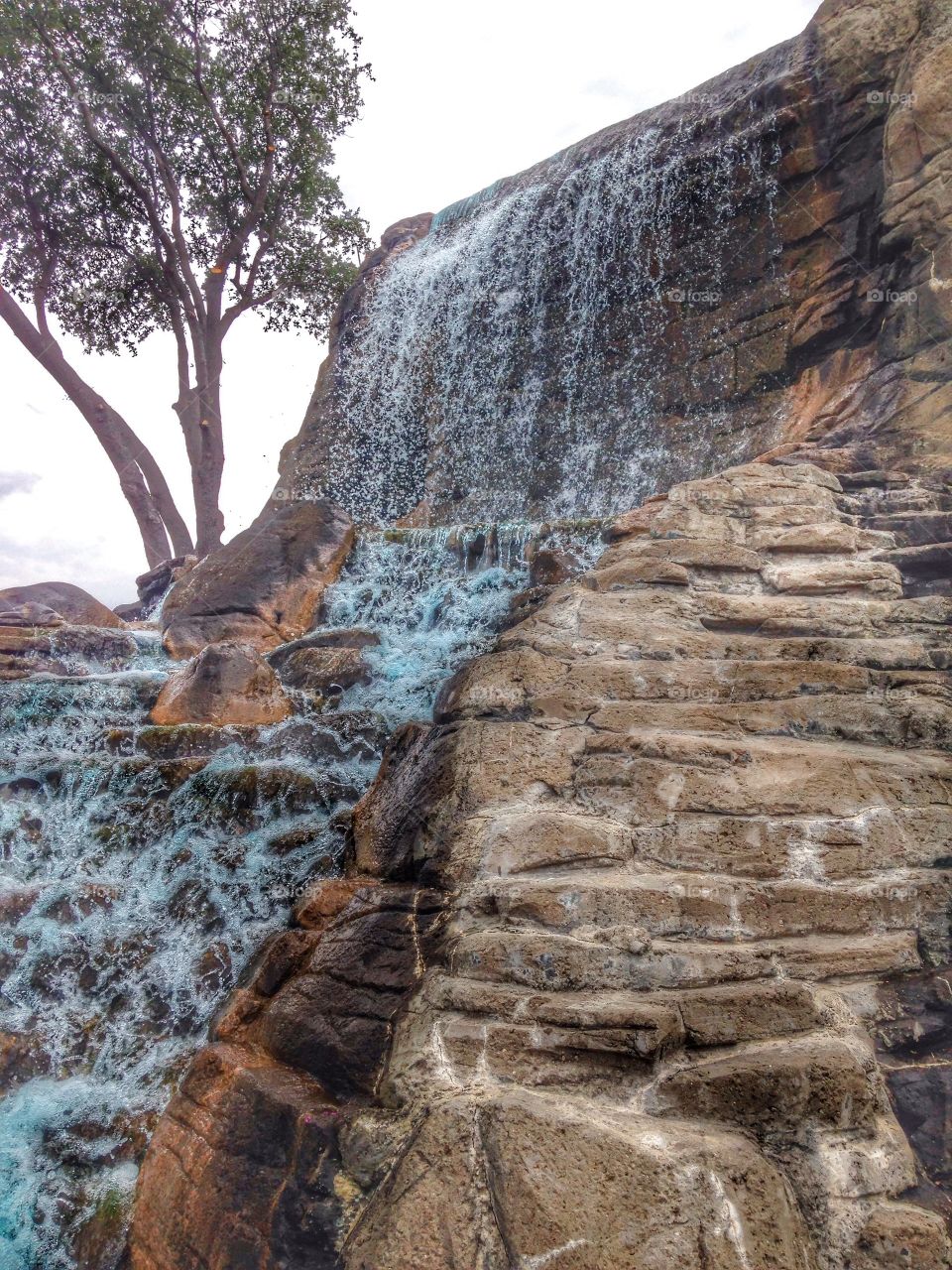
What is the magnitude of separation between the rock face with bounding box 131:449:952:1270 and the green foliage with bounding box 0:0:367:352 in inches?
462

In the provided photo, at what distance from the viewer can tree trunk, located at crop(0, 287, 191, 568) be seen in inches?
495

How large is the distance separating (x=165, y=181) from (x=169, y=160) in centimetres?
127

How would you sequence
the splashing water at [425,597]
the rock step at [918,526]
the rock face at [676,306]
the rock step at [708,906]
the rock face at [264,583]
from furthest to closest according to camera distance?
the rock face at [264,583] → the rock face at [676,306] → the splashing water at [425,597] → the rock step at [918,526] → the rock step at [708,906]

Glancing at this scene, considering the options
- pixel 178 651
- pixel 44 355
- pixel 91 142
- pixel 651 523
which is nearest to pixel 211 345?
pixel 44 355

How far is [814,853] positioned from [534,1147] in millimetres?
1171

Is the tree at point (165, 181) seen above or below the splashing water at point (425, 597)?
above

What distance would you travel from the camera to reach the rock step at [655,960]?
90.2 inches

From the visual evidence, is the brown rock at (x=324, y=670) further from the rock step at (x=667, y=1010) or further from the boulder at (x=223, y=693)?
the rock step at (x=667, y=1010)

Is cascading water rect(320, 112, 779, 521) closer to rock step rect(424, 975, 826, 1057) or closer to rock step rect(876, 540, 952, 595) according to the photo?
rock step rect(876, 540, 952, 595)

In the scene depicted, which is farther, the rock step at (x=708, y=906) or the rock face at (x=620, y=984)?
the rock step at (x=708, y=906)

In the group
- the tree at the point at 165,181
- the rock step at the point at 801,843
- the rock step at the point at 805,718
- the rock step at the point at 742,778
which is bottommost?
the rock step at the point at 801,843

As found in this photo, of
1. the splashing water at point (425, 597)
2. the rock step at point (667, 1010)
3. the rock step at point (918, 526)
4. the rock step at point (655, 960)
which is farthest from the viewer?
the splashing water at point (425, 597)

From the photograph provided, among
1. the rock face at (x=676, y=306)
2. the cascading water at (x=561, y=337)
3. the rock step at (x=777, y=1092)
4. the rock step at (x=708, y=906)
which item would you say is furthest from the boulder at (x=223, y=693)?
the cascading water at (x=561, y=337)

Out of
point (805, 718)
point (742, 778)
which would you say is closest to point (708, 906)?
point (742, 778)
